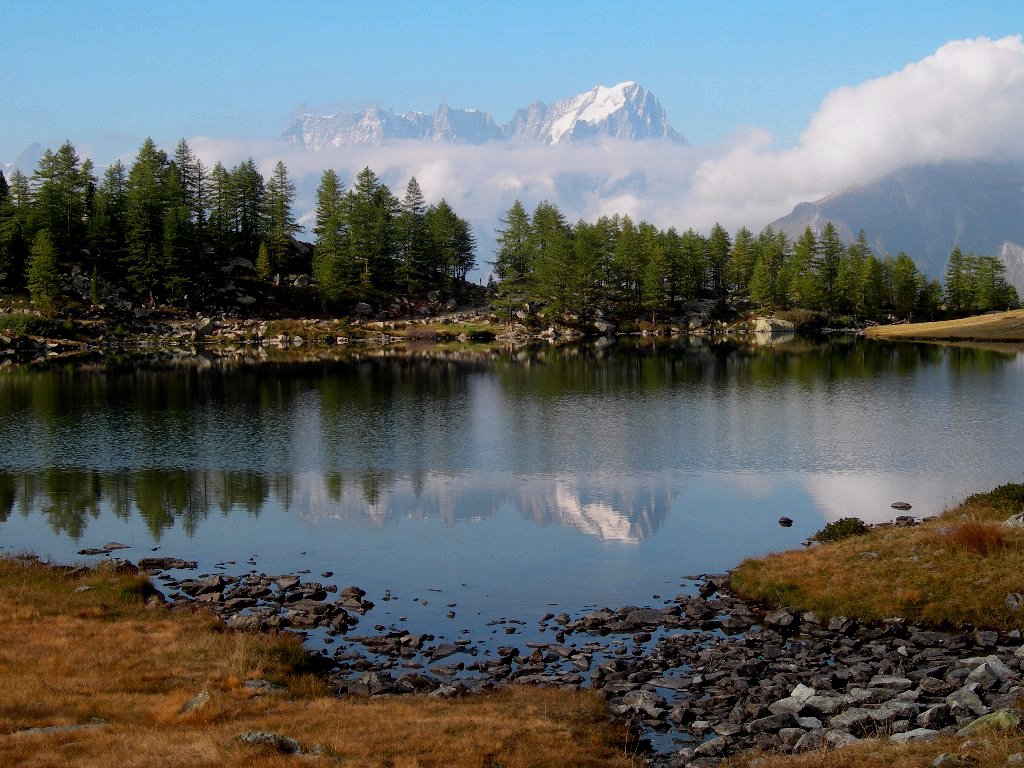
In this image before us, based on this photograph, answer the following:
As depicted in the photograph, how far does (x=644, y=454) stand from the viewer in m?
58.6

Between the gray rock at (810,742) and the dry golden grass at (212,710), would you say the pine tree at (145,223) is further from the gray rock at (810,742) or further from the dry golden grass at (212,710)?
the gray rock at (810,742)

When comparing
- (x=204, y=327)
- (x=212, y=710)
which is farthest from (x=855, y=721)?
(x=204, y=327)

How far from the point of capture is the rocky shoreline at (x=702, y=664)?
2067cm

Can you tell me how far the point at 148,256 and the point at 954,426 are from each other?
5459 inches

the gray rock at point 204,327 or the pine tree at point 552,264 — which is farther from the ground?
the pine tree at point 552,264

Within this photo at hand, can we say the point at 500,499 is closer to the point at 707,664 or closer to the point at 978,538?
the point at 707,664

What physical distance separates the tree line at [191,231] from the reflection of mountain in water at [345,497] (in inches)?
4269

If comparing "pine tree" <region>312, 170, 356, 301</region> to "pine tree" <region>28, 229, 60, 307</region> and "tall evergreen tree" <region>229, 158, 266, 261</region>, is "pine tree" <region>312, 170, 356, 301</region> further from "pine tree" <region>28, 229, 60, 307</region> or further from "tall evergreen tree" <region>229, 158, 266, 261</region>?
"pine tree" <region>28, 229, 60, 307</region>

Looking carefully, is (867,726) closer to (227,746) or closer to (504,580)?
(227,746)

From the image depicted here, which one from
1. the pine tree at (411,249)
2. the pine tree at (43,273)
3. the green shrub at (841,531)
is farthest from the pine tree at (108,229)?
the green shrub at (841,531)

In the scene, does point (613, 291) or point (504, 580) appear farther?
point (613, 291)

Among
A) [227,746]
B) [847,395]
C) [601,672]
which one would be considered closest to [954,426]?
[847,395]

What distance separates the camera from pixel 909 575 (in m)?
30.5

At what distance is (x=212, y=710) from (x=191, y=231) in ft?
525
